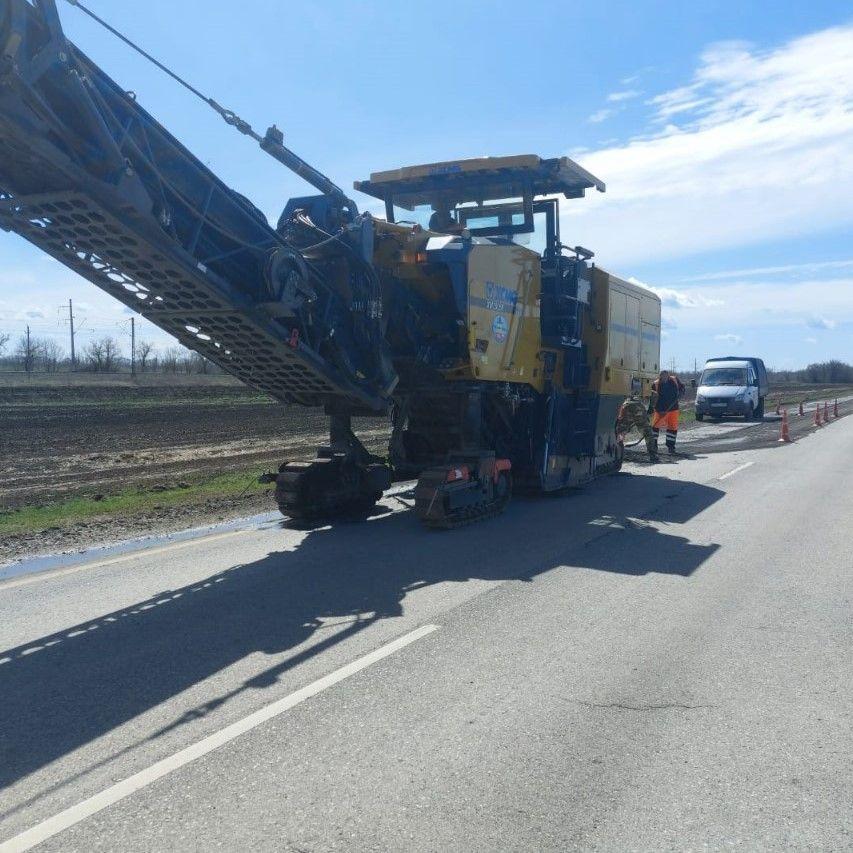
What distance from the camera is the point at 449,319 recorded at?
1011 cm

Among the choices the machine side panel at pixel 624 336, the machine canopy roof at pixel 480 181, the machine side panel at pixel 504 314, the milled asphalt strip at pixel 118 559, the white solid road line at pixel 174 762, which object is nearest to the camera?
the white solid road line at pixel 174 762

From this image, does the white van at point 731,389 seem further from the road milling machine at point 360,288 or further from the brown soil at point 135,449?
the road milling machine at point 360,288

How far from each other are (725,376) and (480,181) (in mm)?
22296

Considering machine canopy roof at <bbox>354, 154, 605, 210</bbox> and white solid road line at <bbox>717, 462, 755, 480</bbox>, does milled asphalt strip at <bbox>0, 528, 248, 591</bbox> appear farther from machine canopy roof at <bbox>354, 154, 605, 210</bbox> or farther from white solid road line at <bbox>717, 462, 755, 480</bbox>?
white solid road line at <bbox>717, 462, 755, 480</bbox>

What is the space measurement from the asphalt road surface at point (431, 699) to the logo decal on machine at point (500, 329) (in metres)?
2.82

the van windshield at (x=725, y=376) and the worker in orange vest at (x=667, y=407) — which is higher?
the van windshield at (x=725, y=376)

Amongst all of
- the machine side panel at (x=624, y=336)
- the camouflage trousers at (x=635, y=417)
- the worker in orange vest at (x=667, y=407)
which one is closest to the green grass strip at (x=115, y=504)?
the machine side panel at (x=624, y=336)

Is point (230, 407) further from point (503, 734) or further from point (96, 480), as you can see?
point (503, 734)

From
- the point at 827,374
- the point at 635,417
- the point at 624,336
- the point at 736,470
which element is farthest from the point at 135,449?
the point at 827,374

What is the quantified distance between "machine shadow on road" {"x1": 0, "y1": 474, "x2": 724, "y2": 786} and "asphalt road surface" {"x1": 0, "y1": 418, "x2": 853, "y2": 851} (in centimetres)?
2

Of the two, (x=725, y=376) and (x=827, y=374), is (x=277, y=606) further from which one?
(x=827, y=374)

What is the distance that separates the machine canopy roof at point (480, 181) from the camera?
441 inches

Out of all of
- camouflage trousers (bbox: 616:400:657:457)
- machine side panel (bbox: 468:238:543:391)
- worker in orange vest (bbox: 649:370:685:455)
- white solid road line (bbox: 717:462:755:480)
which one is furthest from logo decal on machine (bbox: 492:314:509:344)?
worker in orange vest (bbox: 649:370:685:455)

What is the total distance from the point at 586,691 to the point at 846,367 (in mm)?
130229
